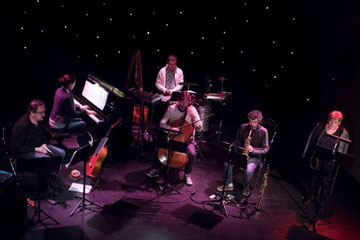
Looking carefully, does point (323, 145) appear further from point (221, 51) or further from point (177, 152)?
point (221, 51)

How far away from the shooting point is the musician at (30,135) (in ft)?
15.3

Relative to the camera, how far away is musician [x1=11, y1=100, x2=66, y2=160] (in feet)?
15.3

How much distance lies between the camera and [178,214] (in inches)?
191

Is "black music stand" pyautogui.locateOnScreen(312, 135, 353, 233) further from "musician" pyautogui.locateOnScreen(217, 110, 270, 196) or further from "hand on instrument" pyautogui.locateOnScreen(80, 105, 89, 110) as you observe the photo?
"hand on instrument" pyautogui.locateOnScreen(80, 105, 89, 110)

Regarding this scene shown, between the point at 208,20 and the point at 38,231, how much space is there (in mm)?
6932

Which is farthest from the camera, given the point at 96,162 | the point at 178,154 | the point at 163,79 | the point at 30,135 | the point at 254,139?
the point at 163,79

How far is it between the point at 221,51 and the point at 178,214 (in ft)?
19.0

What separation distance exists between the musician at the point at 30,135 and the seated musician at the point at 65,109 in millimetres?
969

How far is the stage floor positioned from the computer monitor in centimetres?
133

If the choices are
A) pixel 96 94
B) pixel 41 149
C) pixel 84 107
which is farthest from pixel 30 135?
pixel 96 94

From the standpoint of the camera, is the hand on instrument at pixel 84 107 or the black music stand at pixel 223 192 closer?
the black music stand at pixel 223 192

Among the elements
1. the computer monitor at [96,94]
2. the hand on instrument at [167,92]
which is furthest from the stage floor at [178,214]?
the hand on instrument at [167,92]

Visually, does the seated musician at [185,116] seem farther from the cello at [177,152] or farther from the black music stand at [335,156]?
the black music stand at [335,156]

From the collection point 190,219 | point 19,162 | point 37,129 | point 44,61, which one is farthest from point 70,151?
point 190,219
